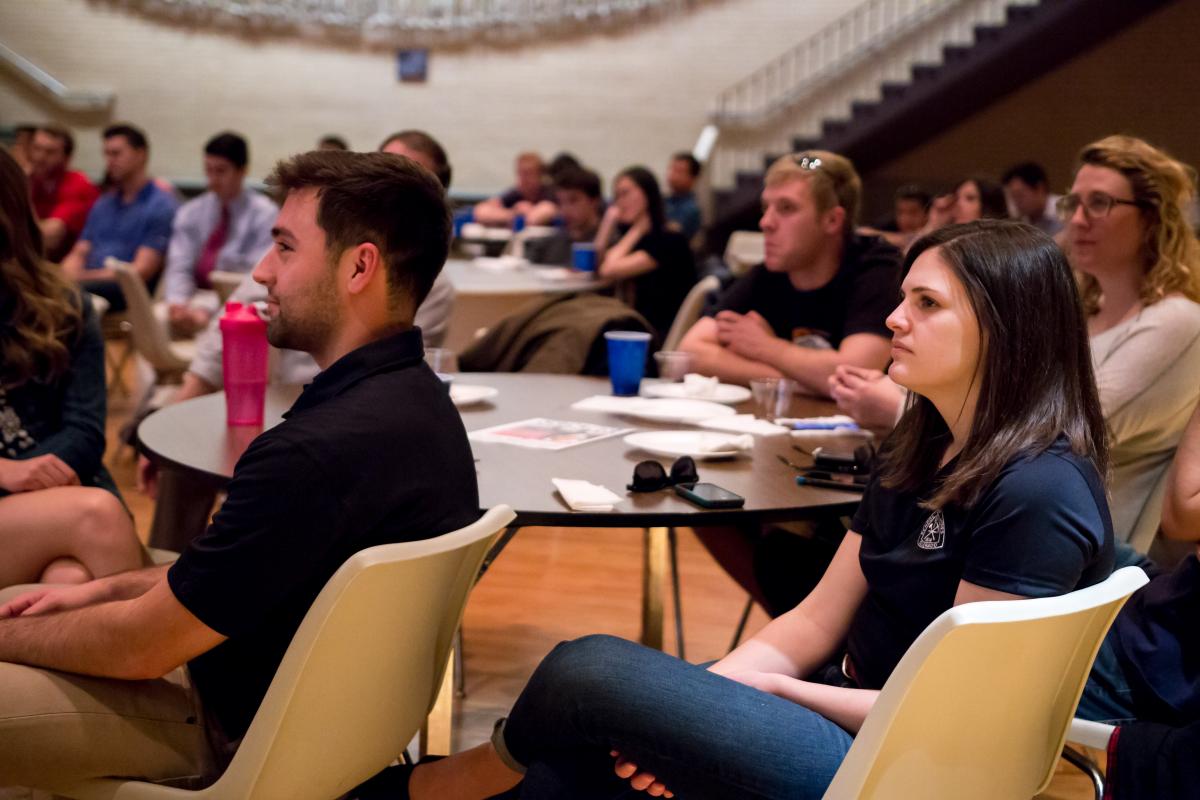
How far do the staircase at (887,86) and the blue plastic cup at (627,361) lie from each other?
28.8 feet

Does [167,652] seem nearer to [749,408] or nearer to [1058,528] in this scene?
[1058,528]

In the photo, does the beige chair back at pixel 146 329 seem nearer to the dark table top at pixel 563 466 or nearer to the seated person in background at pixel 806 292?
the dark table top at pixel 563 466

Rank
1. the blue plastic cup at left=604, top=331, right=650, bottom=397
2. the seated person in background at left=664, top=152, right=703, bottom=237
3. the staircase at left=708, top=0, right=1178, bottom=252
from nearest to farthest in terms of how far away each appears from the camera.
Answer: the blue plastic cup at left=604, top=331, right=650, bottom=397, the seated person in background at left=664, top=152, right=703, bottom=237, the staircase at left=708, top=0, right=1178, bottom=252

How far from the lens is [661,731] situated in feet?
4.53

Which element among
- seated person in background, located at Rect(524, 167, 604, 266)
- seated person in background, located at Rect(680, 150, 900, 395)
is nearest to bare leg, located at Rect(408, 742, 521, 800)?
seated person in background, located at Rect(680, 150, 900, 395)

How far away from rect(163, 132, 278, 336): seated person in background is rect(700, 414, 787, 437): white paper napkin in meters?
3.82

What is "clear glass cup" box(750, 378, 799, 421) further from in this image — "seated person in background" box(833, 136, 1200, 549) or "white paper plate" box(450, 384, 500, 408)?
"white paper plate" box(450, 384, 500, 408)

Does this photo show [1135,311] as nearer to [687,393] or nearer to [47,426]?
[687,393]

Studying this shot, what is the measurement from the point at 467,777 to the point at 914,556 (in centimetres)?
64

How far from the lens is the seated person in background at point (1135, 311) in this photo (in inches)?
96.9

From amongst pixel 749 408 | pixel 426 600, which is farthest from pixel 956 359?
pixel 749 408

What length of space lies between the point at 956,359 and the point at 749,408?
1.29m

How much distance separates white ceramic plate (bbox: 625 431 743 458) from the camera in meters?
2.28

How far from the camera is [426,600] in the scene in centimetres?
153
